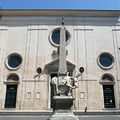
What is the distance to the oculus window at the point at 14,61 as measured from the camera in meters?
19.0

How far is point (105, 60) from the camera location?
753 inches

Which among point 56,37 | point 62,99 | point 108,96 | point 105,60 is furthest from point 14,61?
point 62,99

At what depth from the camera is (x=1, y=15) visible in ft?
68.3

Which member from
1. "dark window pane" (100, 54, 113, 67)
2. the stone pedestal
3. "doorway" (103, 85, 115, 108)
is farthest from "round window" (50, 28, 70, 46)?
the stone pedestal

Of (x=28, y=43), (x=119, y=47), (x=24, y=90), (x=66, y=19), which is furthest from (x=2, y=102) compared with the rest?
(x=119, y=47)

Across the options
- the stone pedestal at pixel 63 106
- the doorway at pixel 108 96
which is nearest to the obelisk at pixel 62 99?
the stone pedestal at pixel 63 106

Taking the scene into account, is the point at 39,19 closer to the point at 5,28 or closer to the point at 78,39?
the point at 5,28

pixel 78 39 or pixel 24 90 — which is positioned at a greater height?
pixel 78 39

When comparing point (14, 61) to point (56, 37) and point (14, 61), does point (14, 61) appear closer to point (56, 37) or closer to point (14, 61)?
point (14, 61)

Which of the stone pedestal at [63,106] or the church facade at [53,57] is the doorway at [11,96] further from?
the stone pedestal at [63,106]

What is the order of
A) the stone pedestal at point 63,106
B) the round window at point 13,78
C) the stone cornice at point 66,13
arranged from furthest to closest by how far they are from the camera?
the stone cornice at point 66,13
the round window at point 13,78
the stone pedestal at point 63,106

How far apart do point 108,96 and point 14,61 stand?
1216 cm

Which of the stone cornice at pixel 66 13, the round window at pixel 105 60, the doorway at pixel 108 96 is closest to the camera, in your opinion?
the doorway at pixel 108 96

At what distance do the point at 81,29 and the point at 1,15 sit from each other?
11.0 m
